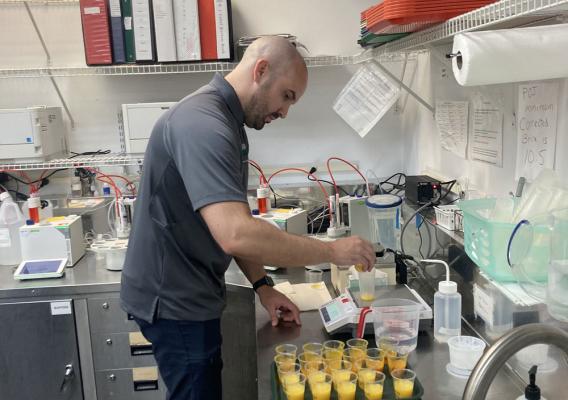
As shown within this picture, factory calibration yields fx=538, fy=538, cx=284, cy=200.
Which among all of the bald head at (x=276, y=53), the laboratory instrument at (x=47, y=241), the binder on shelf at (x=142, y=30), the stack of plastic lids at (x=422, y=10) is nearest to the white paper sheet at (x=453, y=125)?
the stack of plastic lids at (x=422, y=10)

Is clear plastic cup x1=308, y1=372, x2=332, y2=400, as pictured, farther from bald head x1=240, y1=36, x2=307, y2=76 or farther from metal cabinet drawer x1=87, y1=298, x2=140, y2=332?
metal cabinet drawer x1=87, y1=298, x2=140, y2=332

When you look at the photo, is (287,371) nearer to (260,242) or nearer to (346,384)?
(346,384)

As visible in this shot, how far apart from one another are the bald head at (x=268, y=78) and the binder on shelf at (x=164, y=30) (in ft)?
3.67

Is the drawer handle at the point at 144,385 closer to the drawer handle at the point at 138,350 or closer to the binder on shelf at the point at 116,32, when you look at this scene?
the drawer handle at the point at 138,350

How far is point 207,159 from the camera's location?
1220 millimetres

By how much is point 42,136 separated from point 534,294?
2.26 meters

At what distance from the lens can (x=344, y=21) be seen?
9.56 feet

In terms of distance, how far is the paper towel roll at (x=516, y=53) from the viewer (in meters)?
1.11

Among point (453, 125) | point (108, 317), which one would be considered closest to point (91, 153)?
point (108, 317)

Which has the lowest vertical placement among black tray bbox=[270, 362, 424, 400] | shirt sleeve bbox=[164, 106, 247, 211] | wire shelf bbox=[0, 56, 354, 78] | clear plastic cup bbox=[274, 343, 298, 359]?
black tray bbox=[270, 362, 424, 400]

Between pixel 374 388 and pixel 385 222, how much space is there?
3.66ft

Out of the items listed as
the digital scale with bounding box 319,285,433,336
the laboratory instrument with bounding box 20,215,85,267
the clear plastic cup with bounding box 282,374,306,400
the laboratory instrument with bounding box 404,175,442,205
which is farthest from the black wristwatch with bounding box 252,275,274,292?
the laboratory instrument with bounding box 20,215,85,267

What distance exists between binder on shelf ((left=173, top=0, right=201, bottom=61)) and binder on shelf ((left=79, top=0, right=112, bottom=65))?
322 millimetres

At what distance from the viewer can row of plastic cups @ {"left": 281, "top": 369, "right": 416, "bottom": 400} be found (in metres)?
1.14
